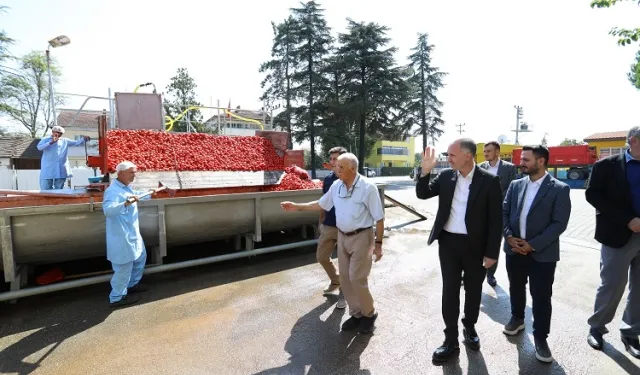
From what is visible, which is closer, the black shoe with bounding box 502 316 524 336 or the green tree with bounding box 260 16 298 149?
the black shoe with bounding box 502 316 524 336

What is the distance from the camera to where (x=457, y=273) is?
2756 mm

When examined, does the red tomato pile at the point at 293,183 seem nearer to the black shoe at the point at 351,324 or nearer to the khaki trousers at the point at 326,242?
the khaki trousers at the point at 326,242

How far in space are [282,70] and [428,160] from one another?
96.5 ft

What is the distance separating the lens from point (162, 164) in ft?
17.2

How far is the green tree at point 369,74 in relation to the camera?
2675 centimetres

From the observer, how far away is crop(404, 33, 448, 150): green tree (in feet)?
106

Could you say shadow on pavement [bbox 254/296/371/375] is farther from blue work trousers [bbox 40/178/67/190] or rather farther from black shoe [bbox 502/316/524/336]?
blue work trousers [bbox 40/178/67/190]

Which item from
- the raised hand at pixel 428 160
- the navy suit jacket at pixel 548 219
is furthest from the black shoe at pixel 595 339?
the raised hand at pixel 428 160

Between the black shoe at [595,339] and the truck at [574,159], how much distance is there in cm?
2300

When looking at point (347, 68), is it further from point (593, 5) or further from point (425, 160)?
point (425, 160)

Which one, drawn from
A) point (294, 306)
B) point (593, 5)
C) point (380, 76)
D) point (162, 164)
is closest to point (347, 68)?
point (380, 76)

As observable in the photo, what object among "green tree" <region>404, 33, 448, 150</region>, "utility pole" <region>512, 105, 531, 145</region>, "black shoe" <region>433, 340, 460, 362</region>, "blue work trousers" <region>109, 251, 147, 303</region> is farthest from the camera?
"utility pole" <region>512, 105, 531, 145</region>

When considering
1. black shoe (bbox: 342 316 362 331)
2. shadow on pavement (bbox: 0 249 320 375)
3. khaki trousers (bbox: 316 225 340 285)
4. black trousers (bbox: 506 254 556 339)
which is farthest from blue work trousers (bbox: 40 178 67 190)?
black trousers (bbox: 506 254 556 339)

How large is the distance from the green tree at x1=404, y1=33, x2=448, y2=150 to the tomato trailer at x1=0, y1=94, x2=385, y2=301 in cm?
2916
